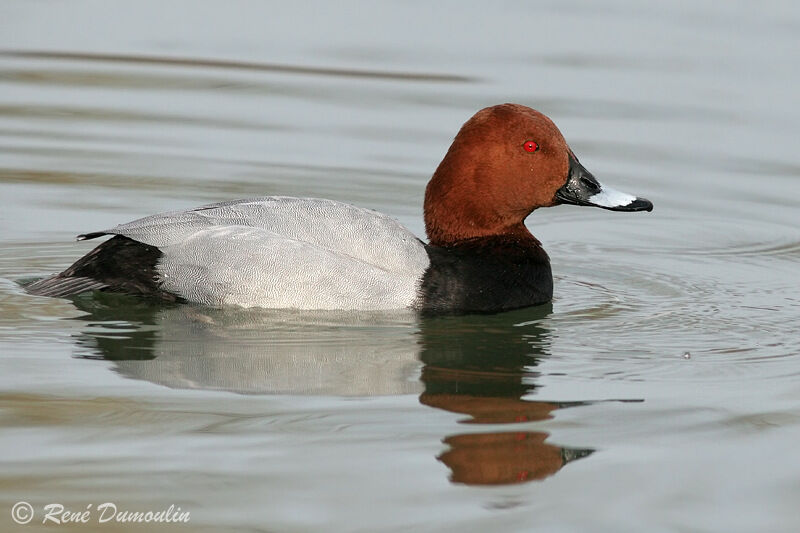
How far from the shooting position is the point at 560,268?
7871 millimetres

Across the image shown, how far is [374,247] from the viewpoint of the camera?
21.3 ft

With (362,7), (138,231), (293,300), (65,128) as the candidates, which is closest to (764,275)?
(293,300)

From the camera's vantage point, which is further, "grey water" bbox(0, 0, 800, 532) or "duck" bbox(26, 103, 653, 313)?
"duck" bbox(26, 103, 653, 313)

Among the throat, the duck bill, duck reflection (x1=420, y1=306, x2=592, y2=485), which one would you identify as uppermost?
the duck bill

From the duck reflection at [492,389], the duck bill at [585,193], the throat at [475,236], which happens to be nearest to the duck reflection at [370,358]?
the duck reflection at [492,389]

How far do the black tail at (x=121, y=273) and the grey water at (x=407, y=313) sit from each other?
9cm

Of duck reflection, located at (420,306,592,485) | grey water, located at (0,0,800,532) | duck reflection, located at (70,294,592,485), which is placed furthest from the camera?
duck reflection, located at (70,294,592,485)

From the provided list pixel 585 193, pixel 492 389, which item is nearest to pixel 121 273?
pixel 492 389

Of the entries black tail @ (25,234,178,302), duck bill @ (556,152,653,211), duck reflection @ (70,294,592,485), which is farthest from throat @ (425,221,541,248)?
black tail @ (25,234,178,302)

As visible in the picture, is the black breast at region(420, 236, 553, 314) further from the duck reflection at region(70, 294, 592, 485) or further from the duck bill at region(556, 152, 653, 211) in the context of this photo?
the duck bill at region(556, 152, 653, 211)

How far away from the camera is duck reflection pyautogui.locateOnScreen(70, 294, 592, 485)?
16.5 ft

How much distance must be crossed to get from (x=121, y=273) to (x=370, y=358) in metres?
1.31

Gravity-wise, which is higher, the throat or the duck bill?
the duck bill

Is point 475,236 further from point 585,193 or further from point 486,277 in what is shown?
point 585,193
